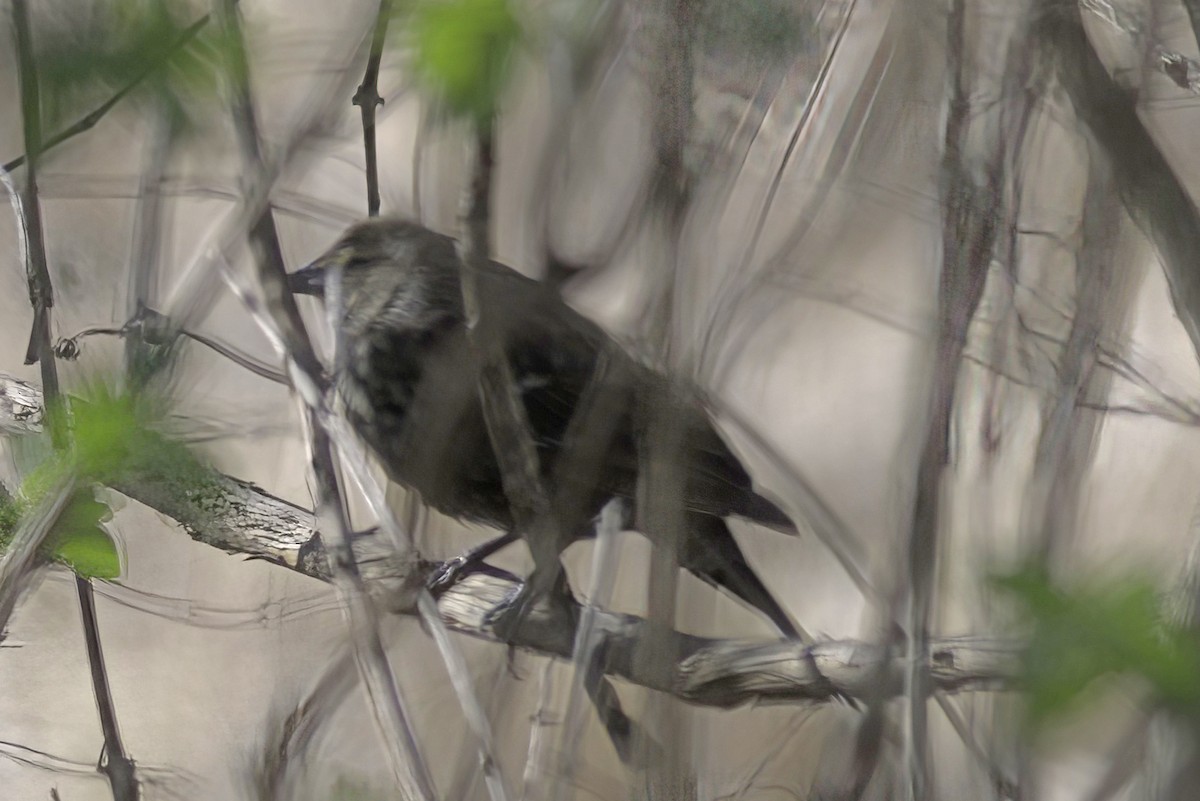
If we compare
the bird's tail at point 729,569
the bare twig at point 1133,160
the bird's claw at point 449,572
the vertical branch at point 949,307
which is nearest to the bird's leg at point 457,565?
the bird's claw at point 449,572

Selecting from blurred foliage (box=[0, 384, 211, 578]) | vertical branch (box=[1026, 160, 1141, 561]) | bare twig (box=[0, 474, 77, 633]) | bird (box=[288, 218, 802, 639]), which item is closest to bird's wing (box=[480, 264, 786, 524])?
bird (box=[288, 218, 802, 639])

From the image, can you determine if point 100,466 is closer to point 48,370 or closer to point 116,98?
point 48,370

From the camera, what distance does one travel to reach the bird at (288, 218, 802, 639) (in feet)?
1.54

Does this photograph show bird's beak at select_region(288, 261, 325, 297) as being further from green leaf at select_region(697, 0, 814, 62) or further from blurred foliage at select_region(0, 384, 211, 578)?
green leaf at select_region(697, 0, 814, 62)

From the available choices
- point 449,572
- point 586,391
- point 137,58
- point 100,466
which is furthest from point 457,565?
point 137,58

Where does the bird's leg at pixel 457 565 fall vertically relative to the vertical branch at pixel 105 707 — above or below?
above

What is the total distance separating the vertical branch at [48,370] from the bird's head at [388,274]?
19 cm

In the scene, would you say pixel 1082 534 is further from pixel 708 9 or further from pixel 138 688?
pixel 138 688

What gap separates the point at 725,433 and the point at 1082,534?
0.17 m

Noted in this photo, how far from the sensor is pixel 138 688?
601mm

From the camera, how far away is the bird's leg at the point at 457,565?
516 mm

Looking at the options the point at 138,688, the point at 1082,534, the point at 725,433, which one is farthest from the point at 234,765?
the point at 1082,534

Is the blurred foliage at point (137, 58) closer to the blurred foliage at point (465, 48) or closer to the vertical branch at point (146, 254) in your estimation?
the vertical branch at point (146, 254)

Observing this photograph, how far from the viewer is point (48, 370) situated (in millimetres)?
602
